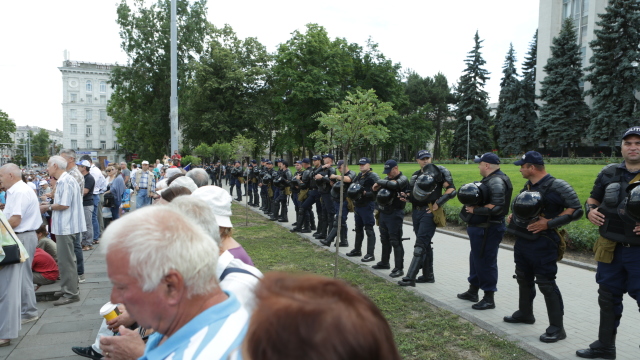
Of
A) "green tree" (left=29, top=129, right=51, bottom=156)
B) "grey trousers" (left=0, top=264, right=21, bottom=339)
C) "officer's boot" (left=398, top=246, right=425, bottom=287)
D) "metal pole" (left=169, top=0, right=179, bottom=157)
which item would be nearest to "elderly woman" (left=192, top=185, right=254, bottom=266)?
"grey trousers" (left=0, top=264, right=21, bottom=339)

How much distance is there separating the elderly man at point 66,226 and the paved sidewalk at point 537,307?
4.92 metres

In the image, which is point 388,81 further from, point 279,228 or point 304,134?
point 279,228

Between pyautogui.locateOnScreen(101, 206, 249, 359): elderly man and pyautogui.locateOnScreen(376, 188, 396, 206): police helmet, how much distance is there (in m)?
6.17

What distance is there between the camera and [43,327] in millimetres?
5477

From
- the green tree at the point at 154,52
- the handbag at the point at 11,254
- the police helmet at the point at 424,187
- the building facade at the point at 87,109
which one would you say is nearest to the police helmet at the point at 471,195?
the police helmet at the point at 424,187

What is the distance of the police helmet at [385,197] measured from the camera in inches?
303

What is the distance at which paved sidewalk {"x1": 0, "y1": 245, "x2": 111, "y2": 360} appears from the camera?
4.73m

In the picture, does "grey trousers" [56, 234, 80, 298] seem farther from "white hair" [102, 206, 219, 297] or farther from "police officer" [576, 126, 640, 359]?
"police officer" [576, 126, 640, 359]

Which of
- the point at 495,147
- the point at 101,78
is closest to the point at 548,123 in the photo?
the point at 495,147

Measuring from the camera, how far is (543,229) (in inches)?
189

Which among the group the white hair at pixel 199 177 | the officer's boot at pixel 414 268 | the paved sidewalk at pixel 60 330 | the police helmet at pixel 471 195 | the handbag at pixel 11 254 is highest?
the white hair at pixel 199 177

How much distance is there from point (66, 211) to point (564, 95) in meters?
46.4

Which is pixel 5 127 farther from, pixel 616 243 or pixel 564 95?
pixel 616 243

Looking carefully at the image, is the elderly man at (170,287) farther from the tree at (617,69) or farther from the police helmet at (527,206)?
the tree at (617,69)
